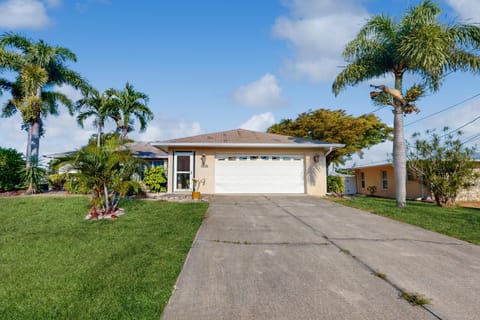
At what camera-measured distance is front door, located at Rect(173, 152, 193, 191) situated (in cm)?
1248

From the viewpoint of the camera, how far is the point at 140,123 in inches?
593

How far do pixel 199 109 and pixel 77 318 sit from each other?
47.5ft

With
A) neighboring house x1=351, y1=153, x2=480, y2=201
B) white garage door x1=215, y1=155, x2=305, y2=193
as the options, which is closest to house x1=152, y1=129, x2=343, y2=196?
white garage door x1=215, y1=155, x2=305, y2=193

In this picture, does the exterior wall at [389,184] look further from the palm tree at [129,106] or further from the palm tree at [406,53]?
the palm tree at [129,106]

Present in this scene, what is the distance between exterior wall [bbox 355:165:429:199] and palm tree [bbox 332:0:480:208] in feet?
21.9

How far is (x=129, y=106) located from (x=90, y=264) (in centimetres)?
1291

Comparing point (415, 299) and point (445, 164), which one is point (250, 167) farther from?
point (415, 299)

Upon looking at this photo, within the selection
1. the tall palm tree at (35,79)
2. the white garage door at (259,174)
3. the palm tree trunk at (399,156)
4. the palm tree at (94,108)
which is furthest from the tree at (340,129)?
the tall palm tree at (35,79)

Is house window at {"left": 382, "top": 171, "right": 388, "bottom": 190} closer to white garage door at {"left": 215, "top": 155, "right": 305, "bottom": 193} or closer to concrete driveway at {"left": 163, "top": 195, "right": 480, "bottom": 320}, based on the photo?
white garage door at {"left": 215, "top": 155, "right": 305, "bottom": 193}

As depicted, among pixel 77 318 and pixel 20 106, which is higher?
pixel 20 106

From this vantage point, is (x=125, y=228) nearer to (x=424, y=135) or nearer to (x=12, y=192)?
(x=12, y=192)

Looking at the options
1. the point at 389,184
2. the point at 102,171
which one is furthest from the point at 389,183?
the point at 102,171

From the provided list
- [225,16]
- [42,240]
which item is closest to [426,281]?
[42,240]

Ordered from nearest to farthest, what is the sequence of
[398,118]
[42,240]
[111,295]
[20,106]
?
[111,295] → [42,240] → [398,118] → [20,106]
